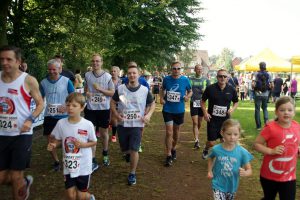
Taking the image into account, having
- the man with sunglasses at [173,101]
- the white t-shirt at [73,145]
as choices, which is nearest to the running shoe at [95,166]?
the man with sunglasses at [173,101]

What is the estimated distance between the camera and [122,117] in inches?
239

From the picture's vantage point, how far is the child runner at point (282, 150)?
3951mm

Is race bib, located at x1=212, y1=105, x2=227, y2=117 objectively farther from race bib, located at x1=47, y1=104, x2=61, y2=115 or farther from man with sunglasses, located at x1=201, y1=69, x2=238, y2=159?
race bib, located at x1=47, y1=104, x2=61, y2=115

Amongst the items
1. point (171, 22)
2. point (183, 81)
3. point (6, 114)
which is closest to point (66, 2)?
point (183, 81)

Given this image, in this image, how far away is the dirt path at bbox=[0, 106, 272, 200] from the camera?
18.2ft

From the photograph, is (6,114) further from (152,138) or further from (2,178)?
(152,138)

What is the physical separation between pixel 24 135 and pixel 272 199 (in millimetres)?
3345

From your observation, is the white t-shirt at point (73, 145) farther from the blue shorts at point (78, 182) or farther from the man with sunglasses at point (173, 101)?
the man with sunglasses at point (173, 101)

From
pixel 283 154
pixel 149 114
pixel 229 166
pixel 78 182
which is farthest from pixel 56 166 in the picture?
pixel 283 154

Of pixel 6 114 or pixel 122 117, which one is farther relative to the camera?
pixel 122 117

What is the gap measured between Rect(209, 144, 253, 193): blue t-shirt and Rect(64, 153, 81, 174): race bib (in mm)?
1763

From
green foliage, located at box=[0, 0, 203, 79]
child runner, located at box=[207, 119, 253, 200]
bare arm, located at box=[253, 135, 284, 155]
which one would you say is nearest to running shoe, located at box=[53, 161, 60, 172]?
child runner, located at box=[207, 119, 253, 200]

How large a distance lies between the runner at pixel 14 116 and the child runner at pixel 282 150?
9.90ft

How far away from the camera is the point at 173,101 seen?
736 cm
